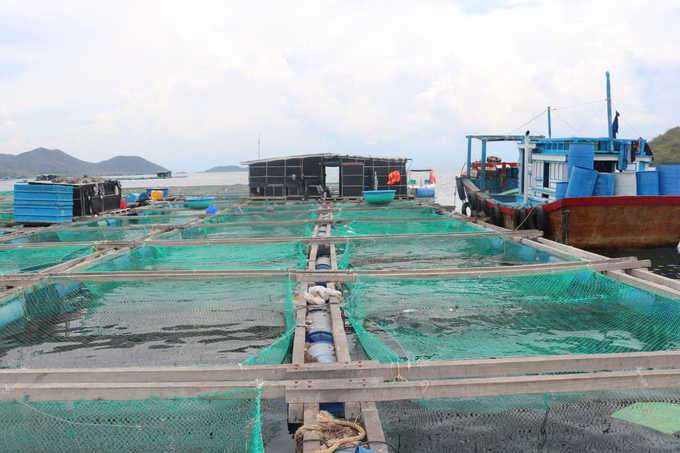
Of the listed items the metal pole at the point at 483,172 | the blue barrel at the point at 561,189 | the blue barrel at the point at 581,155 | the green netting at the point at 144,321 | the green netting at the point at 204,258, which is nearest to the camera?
the green netting at the point at 144,321

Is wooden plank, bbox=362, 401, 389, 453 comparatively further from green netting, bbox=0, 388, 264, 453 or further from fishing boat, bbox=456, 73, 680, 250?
fishing boat, bbox=456, 73, 680, 250

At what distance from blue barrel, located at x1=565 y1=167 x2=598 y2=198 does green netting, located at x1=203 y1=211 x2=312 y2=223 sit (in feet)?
27.7

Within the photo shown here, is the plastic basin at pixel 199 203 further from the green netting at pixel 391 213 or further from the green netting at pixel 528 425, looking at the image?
the green netting at pixel 528 425

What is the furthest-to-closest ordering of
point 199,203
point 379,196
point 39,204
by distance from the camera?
point 199,203 < point 379,196 < point 39,204

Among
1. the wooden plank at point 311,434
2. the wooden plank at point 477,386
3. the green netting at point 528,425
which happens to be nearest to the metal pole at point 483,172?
the green netting at point 528,425

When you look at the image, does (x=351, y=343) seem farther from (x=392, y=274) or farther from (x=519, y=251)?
(x=519, y=251)

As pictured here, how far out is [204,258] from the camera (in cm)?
955

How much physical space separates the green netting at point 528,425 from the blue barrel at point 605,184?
10.9m

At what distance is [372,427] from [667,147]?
2533 inches

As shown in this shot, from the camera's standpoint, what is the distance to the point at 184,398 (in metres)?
Answer: 3.60

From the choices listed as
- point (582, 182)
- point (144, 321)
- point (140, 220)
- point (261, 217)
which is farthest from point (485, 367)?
point (140, 220)

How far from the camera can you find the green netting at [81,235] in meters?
12.5

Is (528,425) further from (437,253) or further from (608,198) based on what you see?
(608,198)

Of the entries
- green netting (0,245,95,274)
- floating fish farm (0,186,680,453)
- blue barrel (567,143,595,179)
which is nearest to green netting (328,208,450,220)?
blue barrel (567,143,595,179)
